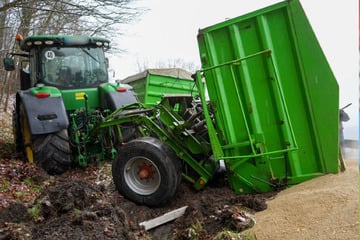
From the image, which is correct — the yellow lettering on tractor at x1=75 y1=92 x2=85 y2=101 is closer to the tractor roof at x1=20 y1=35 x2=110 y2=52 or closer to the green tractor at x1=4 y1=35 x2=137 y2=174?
the green tractor at x1=4 y1=35 x2=137 y2=174

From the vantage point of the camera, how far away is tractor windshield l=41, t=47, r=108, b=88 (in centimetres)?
674

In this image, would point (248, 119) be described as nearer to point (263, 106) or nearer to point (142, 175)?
point (263, 106)

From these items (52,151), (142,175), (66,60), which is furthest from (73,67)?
(142,175)

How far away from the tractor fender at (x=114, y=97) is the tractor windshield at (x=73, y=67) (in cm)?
32

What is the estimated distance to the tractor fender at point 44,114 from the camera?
5.85 meters

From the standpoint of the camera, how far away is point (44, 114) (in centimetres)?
593

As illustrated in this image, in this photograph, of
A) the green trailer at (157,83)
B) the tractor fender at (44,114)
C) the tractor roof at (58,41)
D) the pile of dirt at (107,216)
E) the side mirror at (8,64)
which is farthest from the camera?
the green trailer at (157,83)

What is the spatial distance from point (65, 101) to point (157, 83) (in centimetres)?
524

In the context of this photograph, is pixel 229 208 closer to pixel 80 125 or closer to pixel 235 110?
pixel 235 110

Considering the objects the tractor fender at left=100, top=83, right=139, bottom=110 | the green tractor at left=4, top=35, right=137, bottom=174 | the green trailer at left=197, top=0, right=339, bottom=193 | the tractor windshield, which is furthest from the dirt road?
the tractor windshield

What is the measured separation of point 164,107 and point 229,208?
5.46 feet

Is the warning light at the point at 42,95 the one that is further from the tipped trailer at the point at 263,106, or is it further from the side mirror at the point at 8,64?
the tipped trailer at the point at 263,106

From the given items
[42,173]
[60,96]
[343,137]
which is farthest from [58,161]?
[343,137]

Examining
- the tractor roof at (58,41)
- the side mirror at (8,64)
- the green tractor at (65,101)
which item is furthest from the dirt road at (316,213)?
the side mirror at (8,64)
